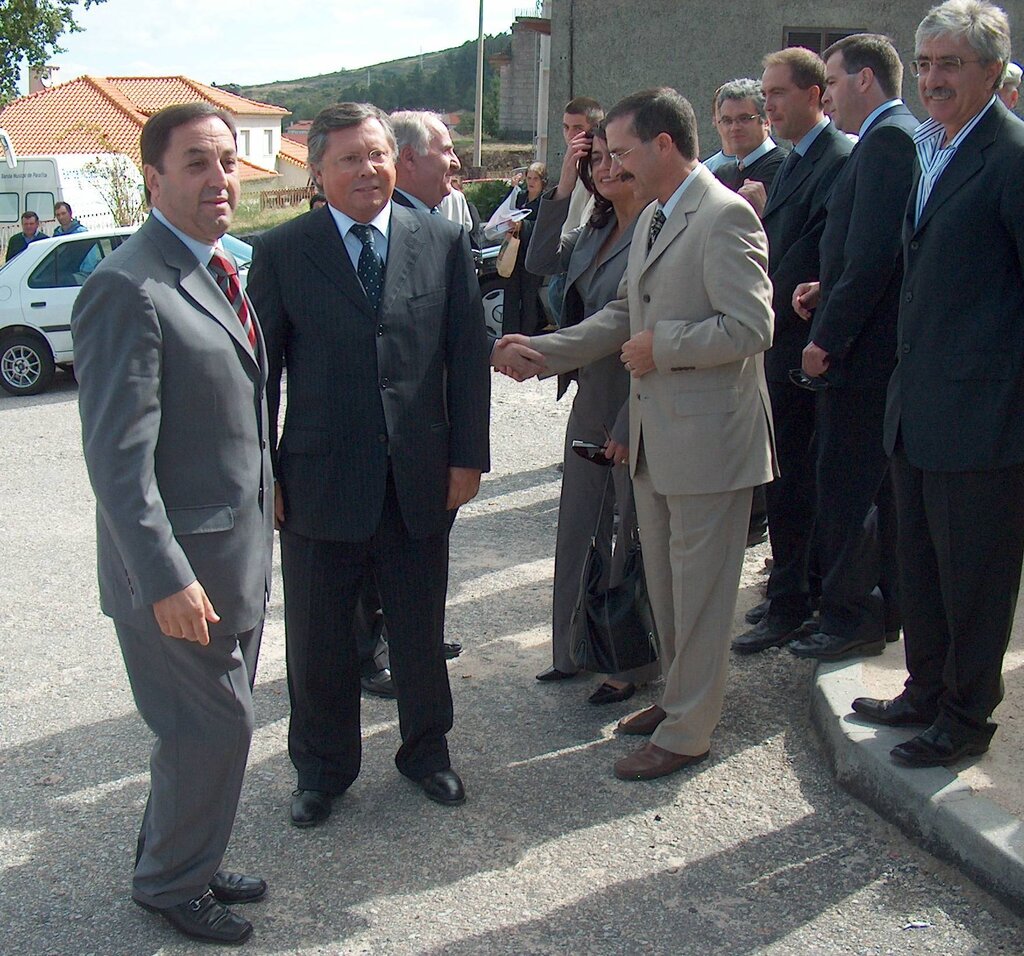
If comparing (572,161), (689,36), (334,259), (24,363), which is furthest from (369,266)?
(689,36)

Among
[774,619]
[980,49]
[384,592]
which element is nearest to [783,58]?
[980,49]

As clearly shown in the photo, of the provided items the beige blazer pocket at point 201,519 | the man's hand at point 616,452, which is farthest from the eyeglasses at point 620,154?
the beige blazer pocket at point 201,519

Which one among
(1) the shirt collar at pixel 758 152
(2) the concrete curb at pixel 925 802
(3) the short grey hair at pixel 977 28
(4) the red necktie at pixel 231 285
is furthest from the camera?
(1) the shirt collar at pixel 758 152

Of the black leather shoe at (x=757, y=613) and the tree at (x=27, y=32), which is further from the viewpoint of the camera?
the tree at (x=27, y=32)

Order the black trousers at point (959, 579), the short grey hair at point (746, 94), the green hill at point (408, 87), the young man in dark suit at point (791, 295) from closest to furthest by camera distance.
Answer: the black trousers at point (959, 579), the young man in dark suit at point (791, 295), the short grey hair at point (746, 94), the green hill at point (408, 87)

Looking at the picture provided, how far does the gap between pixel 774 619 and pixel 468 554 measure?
1968mm

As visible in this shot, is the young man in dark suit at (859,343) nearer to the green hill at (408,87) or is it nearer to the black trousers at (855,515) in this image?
the black trousers at (855,515)

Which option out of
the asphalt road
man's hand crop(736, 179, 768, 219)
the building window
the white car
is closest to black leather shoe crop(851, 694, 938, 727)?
the asphalt road

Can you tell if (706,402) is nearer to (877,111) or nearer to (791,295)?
(791,295)

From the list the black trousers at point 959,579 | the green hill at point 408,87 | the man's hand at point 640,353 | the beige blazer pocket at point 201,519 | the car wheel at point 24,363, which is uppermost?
the green hill at point 408,87

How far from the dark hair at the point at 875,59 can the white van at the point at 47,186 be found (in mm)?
22553

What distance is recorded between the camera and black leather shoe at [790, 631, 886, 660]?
4.38 m

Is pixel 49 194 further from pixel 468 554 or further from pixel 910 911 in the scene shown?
pixel 910 911

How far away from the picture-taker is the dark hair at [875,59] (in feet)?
14.2
